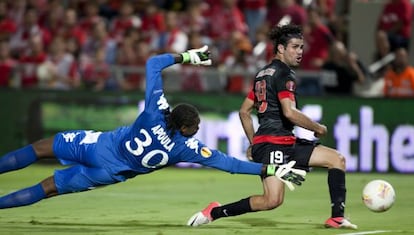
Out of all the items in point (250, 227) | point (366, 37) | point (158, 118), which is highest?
point (366, 37)

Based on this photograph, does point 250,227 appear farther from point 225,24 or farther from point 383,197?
point 225,24

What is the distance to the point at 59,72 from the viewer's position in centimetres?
2142

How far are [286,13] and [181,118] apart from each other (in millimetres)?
11008

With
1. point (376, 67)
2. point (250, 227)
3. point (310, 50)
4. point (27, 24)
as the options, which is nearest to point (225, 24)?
point (310, 50)

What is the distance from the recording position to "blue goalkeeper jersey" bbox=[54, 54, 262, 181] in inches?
413

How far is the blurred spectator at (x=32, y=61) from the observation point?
69.7 ft

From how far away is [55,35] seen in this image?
914 inches

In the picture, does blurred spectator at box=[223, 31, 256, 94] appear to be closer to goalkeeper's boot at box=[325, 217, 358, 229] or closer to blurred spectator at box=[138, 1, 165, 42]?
blurred spectator at box=[138, 1, 165, 42]

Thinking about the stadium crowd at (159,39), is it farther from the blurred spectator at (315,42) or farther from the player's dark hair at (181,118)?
the player's dark hair at (181,118)

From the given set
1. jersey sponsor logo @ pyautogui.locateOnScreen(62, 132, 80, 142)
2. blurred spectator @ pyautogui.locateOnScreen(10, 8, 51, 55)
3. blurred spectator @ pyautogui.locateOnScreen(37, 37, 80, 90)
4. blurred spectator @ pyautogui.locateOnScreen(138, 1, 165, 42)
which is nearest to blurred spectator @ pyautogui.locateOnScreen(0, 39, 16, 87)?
blurred spectator @ pyautogui.locateOnScreen(37, 37, 80, 90)

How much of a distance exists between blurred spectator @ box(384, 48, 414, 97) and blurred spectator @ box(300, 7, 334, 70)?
4.79 feet

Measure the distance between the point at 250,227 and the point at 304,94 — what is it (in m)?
8.81

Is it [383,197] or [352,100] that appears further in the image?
[352,100]

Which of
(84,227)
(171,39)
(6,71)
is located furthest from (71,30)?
(84,227)
